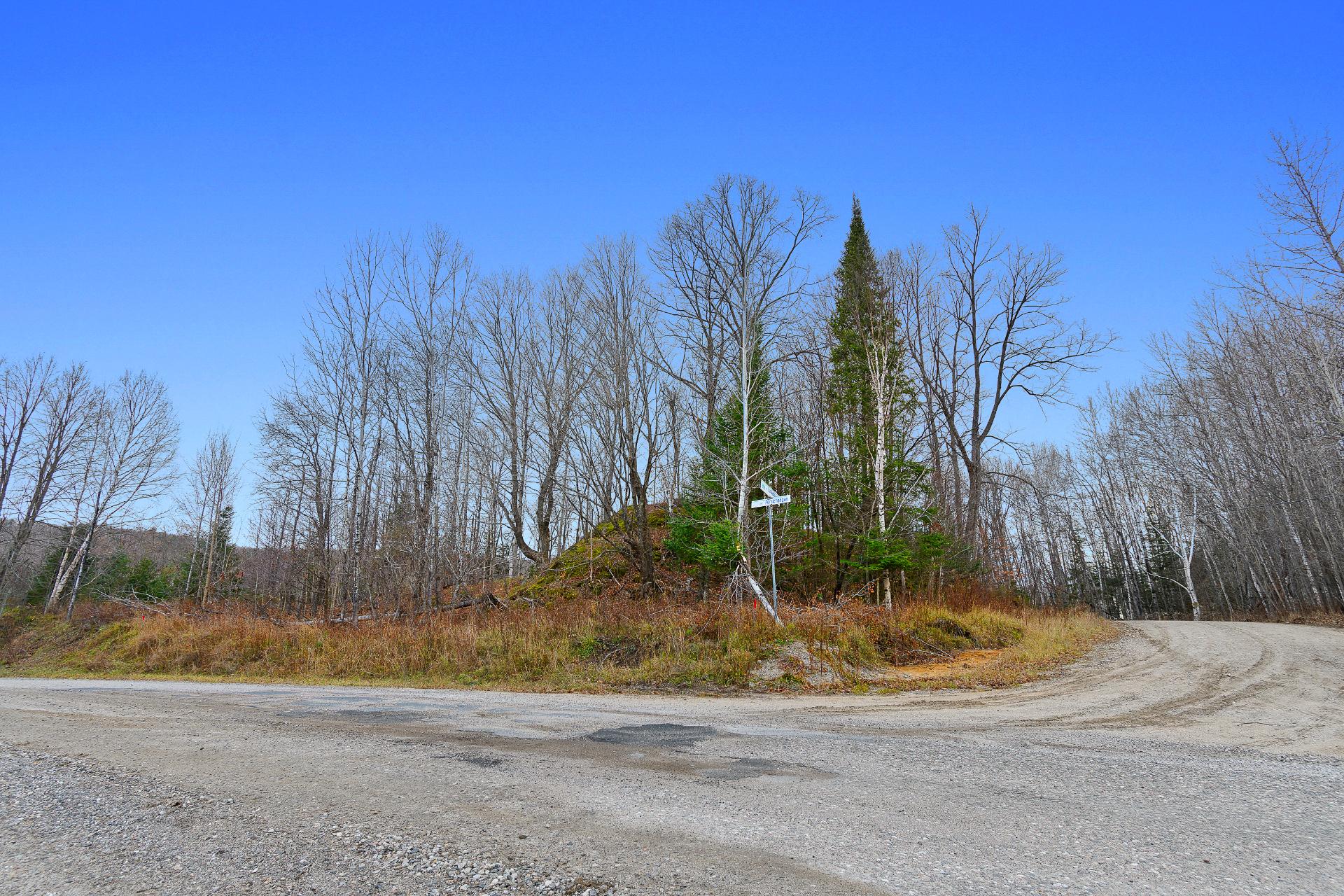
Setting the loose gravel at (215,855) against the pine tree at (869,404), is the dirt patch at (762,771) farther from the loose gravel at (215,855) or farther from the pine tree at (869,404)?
the pine tree at (869,404)

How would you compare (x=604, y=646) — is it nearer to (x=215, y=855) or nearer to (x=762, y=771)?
(x=762, y=771)

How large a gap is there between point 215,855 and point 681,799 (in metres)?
2.63

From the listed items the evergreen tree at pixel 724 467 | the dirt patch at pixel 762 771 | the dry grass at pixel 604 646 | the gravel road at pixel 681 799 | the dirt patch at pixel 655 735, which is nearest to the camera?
the gravel road at pixel 681 799

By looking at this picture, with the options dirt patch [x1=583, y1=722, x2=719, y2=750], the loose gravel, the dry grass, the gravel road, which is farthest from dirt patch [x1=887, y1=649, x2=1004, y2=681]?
the loose gravel

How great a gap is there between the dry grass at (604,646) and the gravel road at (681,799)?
2977 mm

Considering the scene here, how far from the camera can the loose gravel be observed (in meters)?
2.95

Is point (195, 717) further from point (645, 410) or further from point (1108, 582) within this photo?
point (1108, 582)

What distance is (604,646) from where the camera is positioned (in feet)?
42.1

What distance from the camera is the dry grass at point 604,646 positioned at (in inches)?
452

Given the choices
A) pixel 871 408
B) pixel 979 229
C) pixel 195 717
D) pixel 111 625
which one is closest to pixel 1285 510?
pixel 979 229

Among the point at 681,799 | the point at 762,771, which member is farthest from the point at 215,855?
the point at 762,771

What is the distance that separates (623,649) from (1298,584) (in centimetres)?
3478

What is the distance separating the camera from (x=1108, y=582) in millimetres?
44906

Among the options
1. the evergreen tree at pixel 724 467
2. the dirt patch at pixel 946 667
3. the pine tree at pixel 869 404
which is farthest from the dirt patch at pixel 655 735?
the pine tree at pixel 869 404
